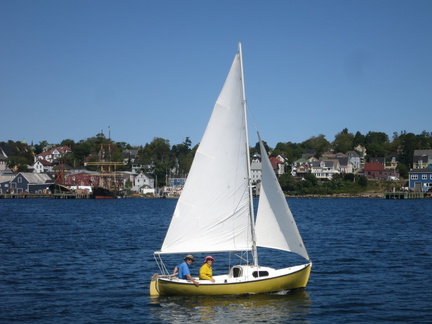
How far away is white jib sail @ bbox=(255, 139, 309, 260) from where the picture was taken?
1059 inches

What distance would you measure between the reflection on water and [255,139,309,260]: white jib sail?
2.20m

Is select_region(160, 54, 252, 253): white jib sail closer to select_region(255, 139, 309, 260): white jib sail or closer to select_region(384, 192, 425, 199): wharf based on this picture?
select_region(255, 139, 309, 260): white jib sail

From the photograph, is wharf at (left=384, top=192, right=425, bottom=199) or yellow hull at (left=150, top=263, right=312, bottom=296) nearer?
yellow hull at (left=150, top=263, right=312, bottom=296)

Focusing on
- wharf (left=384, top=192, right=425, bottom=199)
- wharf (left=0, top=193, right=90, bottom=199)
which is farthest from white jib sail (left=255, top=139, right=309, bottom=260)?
wharf (left=0, top=193, right=90, bottom=199)

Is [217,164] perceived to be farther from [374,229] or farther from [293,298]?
[374,229]

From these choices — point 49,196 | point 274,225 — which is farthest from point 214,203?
point 49,196

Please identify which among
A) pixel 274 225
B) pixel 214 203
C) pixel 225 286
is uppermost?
pixel 214 203

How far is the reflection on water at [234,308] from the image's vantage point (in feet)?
77.1

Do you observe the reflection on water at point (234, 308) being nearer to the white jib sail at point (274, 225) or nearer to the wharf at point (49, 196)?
the white jib sail at point (274, 225)

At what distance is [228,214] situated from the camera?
26.7 m

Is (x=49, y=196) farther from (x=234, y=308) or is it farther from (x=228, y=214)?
(x=234, y=308)

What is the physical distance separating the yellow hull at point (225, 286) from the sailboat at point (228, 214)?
0.14ft

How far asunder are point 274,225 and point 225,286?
351 cm

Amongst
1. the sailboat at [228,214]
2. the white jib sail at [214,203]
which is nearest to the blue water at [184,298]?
the sailboat at [228,214]
